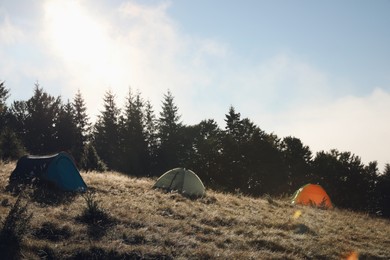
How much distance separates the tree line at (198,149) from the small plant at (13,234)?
103 ft

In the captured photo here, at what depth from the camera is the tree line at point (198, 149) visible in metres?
49.8

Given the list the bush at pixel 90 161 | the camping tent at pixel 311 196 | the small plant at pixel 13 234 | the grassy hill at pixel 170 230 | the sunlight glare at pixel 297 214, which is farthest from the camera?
the bush at pixel 90 161

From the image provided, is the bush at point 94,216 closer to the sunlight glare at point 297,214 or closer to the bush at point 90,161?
the sunlight glare at point 297,214

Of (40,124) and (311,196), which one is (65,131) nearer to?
(40,124)

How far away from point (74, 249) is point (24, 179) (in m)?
8.18

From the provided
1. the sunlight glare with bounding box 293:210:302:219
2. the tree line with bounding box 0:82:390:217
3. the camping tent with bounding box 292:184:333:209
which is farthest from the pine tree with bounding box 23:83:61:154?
the sunlight glare with bounding box 293:210:302:219

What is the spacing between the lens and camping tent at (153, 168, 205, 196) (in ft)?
58.2

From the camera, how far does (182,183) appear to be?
1802 cm

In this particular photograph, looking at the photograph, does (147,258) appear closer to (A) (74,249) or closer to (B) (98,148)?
(A) (74,249)

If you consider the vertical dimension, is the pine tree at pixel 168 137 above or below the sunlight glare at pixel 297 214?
above

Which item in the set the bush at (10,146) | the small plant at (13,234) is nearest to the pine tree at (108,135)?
the bush at (10,146)

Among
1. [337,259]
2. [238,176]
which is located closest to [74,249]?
[337,259]

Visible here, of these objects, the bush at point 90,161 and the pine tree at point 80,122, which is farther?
the pine tree at point 80,122

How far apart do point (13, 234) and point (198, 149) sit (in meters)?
50.3
